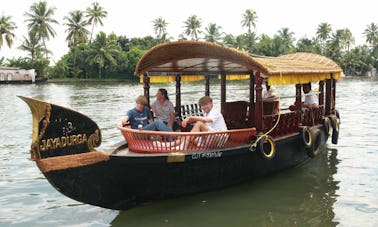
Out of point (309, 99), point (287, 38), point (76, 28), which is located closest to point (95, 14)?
point (76, 28)

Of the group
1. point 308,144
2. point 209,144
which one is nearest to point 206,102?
point 209,144

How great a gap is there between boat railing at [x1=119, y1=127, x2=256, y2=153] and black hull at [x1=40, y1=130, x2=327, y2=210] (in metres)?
0.16

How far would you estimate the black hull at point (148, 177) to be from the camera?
4.84m

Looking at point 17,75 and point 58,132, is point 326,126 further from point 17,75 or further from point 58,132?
point 17,75

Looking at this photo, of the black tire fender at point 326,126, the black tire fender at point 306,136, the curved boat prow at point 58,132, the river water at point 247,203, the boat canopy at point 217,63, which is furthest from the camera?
the black tire fender at point 326,126

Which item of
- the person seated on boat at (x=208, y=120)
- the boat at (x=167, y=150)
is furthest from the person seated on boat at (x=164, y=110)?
the person seated on boat at (x=208, y=120)

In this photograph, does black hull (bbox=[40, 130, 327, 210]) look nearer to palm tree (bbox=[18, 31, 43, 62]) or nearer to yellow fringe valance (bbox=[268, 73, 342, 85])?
yellow fringe valance (bbox=[268, 73, 342, 85])

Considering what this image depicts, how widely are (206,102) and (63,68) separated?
49.3 meters

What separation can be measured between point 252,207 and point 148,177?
64.9 inches

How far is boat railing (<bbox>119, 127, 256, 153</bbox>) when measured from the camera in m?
5.23

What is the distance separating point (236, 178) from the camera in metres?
5.98

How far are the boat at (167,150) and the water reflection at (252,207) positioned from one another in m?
0.22

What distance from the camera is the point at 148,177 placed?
5102 millimetres

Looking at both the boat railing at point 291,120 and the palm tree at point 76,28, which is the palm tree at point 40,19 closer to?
the palm tree at point 76,28
